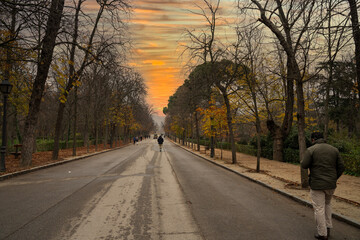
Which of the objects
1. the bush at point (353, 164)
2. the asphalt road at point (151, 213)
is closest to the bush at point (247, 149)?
the bush at point (353, 164)

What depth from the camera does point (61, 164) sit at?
17.0 metres

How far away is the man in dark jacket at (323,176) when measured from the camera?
4488mm

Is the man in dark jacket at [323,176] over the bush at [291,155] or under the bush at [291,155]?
over

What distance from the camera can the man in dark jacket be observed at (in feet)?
14.7

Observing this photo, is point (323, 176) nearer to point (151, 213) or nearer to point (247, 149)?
point (151, 213)

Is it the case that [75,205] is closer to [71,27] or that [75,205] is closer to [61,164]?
[71,27]

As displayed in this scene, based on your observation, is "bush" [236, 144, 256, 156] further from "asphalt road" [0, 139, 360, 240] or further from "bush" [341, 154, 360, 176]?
"asphalt road" [0, 139, 360, 240]

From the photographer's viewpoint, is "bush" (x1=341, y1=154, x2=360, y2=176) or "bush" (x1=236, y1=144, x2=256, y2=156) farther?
"bush" (x1=236, y1=144, x2=256, y2=156)

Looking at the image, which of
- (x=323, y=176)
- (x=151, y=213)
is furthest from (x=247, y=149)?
(x=323, y=176)

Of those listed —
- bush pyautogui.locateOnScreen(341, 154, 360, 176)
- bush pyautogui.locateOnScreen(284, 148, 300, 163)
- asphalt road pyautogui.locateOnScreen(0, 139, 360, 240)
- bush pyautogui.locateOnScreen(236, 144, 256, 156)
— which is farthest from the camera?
bush pyautogui.locateOnScreen(236, 144, 256, 156)

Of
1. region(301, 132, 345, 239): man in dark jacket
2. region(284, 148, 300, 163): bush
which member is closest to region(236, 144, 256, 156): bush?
region(284, 148, 300, 163): bush

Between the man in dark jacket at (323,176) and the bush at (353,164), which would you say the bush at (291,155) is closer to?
the bush at (353,164)

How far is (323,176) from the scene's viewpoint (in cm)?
455

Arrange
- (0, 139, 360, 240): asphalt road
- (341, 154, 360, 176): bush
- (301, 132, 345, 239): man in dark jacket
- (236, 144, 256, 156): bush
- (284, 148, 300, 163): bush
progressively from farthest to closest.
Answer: (236, 144, 256, 156): bush, (284, 148, 300, 163): bush, (341, 154, 360, 176): bush, (0, 139, 360, 240): asphalt road, (301, 132, 345, 239): man in dark jacket
